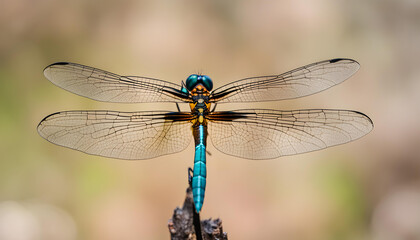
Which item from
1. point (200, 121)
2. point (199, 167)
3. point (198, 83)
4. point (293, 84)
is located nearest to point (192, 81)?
point (198, 83)

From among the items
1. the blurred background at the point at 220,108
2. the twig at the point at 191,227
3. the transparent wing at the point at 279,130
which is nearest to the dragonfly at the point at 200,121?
the transparent wing at the point at 279,130

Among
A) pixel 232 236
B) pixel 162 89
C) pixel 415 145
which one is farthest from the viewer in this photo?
pixel 415 145

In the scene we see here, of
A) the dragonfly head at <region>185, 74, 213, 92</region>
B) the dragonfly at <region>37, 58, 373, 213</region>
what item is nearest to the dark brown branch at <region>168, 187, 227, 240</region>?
the dragonfly at <region>37, 58, 373, 213</region>

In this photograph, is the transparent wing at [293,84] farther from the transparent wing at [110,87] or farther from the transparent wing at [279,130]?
the transparent wing at [110,87]

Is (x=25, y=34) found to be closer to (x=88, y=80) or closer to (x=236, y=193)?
(x=88, y=80)

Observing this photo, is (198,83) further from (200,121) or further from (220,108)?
(220,108)

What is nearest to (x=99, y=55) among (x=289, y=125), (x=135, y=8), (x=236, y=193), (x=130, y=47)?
(x=130, y=47)
